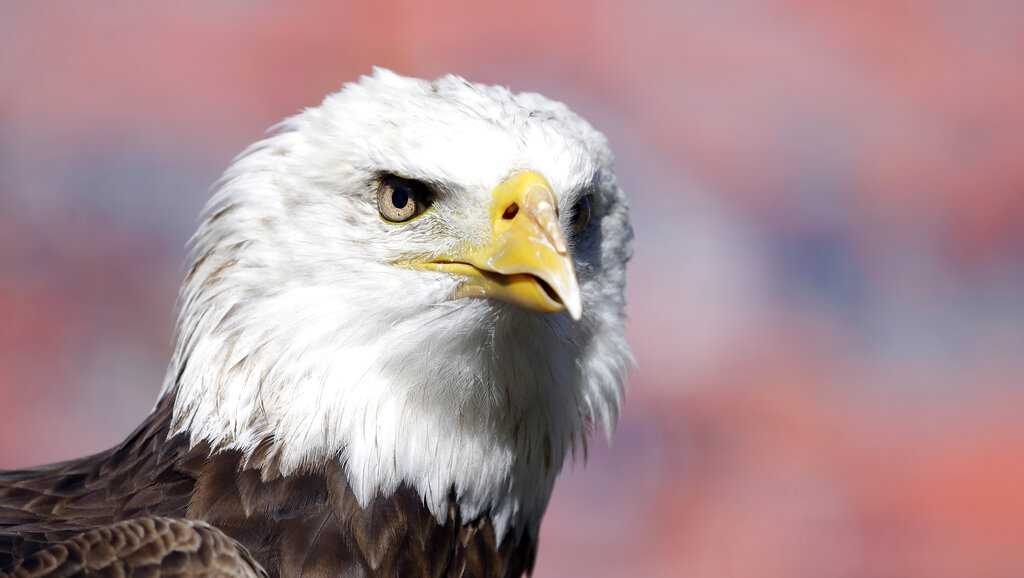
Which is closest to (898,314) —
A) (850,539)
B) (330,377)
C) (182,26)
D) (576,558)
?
(850,539)

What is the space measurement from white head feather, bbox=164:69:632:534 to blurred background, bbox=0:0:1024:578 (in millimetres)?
2194

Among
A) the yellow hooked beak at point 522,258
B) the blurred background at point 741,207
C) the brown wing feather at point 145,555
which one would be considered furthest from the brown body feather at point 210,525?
the blurred background at point 741,207

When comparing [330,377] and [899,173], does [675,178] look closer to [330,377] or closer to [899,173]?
[899,173]

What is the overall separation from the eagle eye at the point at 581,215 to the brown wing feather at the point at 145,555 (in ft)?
2.42

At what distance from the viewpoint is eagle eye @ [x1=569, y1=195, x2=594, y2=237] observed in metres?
1.99

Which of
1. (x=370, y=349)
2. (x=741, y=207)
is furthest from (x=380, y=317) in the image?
(x=741, y=207)

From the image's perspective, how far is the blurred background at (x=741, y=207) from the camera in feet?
13.6

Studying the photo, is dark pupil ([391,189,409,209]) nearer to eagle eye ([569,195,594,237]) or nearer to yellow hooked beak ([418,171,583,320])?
yellow hooked beak ([418,171,583,320])

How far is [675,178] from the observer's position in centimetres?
432

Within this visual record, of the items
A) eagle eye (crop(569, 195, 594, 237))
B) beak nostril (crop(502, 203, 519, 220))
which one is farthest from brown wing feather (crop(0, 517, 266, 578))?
eagle eye (crop(569, 195, 594, 237))

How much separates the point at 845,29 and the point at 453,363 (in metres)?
3.03

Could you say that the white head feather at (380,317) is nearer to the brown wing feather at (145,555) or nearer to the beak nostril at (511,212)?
the beak nostril at (511,212)

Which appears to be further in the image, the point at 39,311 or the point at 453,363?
the point at 39,311

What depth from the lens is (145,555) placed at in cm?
164
